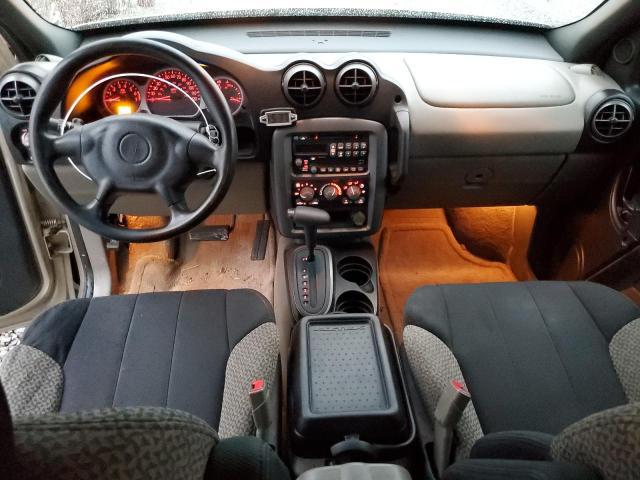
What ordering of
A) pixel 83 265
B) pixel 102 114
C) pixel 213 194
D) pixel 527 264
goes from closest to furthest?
pixel 213 194, pixel 102 114, pixel 83 265, pixel 527 264

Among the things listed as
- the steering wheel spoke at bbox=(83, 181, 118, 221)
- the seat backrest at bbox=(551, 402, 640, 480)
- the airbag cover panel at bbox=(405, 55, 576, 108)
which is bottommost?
the steering wheel spoke at bbox=(83, 181, 118, 221)

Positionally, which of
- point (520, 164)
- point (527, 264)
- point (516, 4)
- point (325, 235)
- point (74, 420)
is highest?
point (516, 4)

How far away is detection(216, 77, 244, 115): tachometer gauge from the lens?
1472 millimetres

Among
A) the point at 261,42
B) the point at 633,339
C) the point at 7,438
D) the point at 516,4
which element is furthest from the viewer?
the point at 516,4

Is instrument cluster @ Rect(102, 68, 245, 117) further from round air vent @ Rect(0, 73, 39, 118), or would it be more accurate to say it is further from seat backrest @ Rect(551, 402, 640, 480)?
seat backrest @ Rect(551, 402, 640, 480)

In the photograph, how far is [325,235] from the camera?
5.79ft

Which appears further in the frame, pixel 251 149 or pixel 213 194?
pixel 251 149

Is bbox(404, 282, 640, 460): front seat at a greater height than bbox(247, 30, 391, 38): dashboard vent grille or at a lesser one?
lesser

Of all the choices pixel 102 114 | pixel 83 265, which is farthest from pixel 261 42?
pixel 83 265

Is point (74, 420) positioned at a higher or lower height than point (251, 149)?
higher

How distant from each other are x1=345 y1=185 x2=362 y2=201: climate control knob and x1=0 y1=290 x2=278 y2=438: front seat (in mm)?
457

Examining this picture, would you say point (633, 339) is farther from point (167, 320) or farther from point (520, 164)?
point (167, 320)

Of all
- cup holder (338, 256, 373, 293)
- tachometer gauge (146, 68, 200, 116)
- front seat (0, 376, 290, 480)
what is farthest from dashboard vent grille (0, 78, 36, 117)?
front seat (0, 376, 290, 480)

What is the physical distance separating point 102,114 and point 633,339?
1606 mm
